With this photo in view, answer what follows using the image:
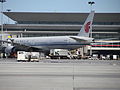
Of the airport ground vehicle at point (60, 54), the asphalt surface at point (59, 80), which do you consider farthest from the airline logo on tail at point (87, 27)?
the asphalt surface at point (59, 80)

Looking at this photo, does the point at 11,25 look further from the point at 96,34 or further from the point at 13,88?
Answer: the point at 13,88

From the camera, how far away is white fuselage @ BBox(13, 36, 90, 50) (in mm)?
53750

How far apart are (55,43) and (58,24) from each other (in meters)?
46.2

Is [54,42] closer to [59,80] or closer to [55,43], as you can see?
[55,43]

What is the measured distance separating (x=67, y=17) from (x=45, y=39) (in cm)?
4410

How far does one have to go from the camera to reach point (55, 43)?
55.2 metres

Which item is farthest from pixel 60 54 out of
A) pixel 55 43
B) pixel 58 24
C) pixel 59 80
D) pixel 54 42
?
pixel 58 24

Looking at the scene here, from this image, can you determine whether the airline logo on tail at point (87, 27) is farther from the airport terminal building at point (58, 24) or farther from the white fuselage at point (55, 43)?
the airport terminal building at point (58, 24)

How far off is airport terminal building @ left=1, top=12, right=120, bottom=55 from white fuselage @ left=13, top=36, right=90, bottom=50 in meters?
31.8

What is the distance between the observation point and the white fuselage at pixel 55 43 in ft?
176

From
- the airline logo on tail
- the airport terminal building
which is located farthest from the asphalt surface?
the airport terminal building

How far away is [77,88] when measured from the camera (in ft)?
36.7

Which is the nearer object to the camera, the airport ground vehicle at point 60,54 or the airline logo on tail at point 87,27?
the airport ground vehicle at point 60,54

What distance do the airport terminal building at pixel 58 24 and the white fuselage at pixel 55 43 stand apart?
3185cm
